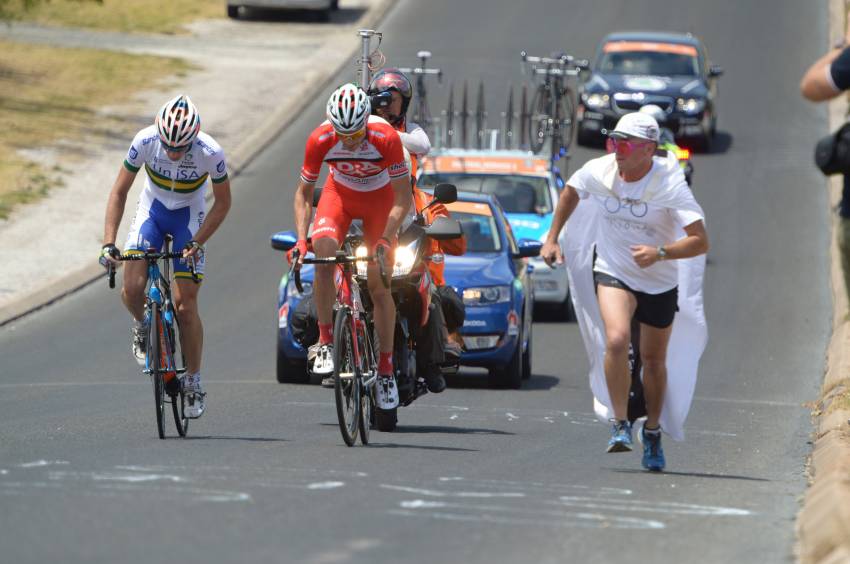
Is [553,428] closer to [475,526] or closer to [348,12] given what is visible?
[475,526]

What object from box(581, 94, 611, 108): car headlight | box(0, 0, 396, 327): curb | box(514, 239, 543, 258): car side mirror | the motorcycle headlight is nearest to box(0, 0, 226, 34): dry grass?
box(0, 0, 396, 327): curb

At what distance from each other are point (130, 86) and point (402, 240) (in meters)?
24.1

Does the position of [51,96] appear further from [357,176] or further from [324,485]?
[324,485]

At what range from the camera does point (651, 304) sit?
10.1 metres

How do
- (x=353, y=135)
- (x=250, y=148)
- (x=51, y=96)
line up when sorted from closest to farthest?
(x=353, y=135) < (x=250, y=148) < (x=51, y=96)

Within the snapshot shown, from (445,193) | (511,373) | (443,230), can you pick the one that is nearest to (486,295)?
(511,373)

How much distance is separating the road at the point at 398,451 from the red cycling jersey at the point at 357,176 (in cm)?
134

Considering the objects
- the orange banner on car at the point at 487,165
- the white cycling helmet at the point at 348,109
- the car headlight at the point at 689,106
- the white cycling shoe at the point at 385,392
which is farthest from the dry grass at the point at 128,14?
the white cycling helmet at the point at 348,109

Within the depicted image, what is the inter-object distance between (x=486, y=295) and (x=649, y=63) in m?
17.8

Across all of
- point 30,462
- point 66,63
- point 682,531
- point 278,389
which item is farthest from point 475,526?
point 66,63

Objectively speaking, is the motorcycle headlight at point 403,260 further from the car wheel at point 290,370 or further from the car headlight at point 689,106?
the car headlight at point 689,106

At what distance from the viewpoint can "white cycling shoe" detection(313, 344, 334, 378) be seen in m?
10.5

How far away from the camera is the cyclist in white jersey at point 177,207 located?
10742mm

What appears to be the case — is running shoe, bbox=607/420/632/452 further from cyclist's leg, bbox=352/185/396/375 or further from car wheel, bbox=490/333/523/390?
car wheel, bbox=490/333/523/390
